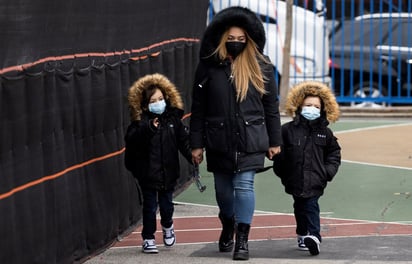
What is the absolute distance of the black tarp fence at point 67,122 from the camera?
7.31 meters

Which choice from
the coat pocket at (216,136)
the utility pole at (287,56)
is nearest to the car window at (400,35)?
the utility pole at (287,56)

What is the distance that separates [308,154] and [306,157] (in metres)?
0.03

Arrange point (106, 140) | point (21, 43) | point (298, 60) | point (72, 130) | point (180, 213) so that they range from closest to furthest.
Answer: point (21, 43) < point (72, 130) < point (106, 140) < point (180, 213) < point (298, 60)

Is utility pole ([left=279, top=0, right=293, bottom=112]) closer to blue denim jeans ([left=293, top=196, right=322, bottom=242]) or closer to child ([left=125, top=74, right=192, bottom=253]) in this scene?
child ([left=125, top=74, right=192, bottom=253])

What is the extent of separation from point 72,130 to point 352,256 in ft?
7.34

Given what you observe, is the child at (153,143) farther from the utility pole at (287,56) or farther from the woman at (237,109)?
the utility pole at (287,56)

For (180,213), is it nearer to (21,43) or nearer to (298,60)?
(21,43)

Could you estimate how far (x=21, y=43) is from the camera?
7.40 m

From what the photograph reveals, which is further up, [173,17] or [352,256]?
[173,17]

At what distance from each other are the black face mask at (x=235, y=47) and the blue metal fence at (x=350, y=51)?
11627mm

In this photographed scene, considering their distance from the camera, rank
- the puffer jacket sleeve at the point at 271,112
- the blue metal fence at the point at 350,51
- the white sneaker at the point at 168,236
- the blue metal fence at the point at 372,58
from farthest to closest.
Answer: the blue metal fence at the point at 350,51
the blue metal fence at the point at 372,58
the white sneaker at the point at 168,236
the puffer jacket sleeve at the point at 271,112

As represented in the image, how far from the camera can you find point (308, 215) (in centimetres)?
903

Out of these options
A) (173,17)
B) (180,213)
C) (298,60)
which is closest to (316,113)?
(180,213)

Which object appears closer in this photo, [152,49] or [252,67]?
[252,67]
